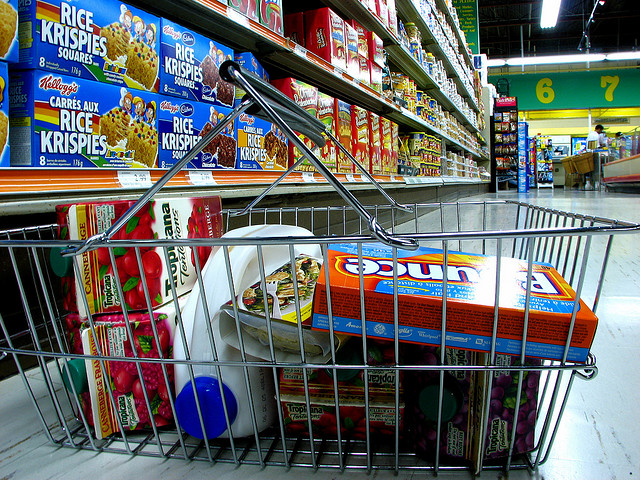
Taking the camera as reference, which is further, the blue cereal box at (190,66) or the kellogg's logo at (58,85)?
the blue cereal box at (190,66)

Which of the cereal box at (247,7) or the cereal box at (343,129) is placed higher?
the cereal box at (247,7)

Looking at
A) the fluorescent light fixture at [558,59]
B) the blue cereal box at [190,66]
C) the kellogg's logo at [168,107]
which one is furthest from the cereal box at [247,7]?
the fluorescent light fixture at [558,59]

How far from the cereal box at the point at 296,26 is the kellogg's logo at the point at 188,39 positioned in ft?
3.45

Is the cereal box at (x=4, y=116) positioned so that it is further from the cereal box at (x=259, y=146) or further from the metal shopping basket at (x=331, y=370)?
the cereal box at (x=259, y=146)

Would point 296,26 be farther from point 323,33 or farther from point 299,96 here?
point 299,96

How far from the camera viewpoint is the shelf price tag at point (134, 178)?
1008 mm

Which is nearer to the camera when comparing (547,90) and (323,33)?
(323,33)

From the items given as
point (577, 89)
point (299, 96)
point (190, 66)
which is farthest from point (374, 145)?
point (577, 89)

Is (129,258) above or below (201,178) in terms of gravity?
below

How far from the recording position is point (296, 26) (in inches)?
86.7

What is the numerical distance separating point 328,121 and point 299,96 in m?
0.29

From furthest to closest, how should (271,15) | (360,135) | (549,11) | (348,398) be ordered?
(549,11) → (360,135) → (271,15) → (348,398)

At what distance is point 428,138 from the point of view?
451cm

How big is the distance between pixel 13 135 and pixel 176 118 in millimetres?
410
